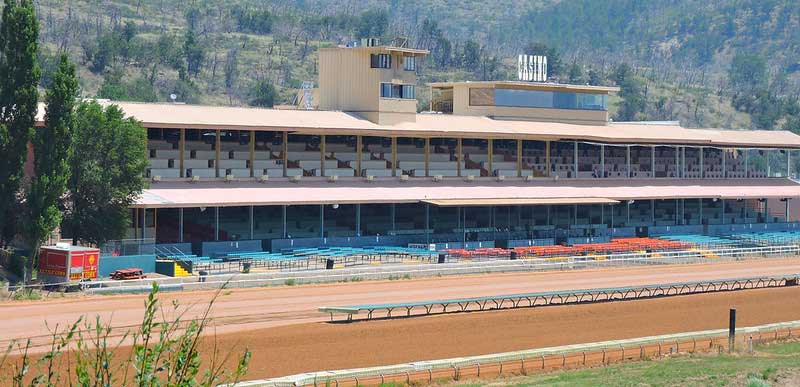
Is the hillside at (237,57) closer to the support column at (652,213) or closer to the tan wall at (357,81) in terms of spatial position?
the tan wall at (357,81)

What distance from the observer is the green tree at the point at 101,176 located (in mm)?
45594

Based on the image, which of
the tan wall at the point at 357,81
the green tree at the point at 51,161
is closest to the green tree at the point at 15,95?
the green tree at the point at 51,161

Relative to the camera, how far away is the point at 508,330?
1425 inches

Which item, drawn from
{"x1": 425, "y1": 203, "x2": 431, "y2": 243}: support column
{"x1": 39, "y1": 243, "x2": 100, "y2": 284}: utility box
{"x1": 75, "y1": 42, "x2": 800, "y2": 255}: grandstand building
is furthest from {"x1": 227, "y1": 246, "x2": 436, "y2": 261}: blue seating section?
{"x1": 39, "y1": 243, "x2": 100, "y2": 284}: utility box

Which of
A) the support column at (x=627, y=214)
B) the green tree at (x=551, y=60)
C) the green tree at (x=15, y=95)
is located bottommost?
the support column at (x=627, y=214)

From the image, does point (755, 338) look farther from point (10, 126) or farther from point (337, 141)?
point (337, 141)

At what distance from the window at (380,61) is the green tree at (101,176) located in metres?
18.0

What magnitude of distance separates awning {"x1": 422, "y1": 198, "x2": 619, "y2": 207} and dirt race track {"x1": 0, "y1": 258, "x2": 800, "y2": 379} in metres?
8.04

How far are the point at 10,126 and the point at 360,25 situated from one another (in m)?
150

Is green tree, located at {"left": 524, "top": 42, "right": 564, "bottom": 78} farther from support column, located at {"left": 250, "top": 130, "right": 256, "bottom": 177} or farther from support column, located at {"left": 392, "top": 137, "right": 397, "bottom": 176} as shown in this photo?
Result: support column, located at {"left": 250, "top": 130, "right": 256, "bottom": 177}

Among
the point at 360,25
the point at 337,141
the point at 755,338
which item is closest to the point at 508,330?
the point at 755,338

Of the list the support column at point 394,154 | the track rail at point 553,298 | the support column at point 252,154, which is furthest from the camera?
the support column at point 394,154

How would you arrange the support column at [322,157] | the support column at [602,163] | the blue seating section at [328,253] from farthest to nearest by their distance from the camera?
the support column at [602,163]
the support column at [322,157]
the blue seating section at [328,253]

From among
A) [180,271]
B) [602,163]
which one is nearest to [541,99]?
[602,163]
